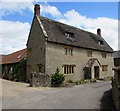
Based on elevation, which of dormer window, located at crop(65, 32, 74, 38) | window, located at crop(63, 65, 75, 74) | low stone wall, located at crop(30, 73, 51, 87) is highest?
dormer window, located at crop(65, 32, 74, 38)

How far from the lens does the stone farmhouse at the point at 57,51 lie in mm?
18359

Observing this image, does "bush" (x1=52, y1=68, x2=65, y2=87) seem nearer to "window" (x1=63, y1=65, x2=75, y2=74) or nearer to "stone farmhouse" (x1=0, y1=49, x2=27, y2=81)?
"window" (x1=63, y1=65, x2=75, y2=74)

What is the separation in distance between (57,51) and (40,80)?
5511mm

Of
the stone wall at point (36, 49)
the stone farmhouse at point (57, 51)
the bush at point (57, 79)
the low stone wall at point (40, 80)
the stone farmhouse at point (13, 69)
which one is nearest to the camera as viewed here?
the low stone wall at point (40, 80)

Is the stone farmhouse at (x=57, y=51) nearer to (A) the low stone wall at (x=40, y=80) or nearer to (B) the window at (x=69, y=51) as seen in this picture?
(B) the window at (x=69, y=51)

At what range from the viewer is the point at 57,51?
1920 cm

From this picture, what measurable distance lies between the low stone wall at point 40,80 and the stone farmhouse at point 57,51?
3.87 ft

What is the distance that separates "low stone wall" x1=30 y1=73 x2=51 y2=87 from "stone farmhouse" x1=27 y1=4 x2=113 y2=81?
1.18 m

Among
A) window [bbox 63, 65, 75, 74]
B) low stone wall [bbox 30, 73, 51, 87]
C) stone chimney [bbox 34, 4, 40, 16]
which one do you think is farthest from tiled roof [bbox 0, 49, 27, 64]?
low stone wall [bbox 30, 73, 51, 87]

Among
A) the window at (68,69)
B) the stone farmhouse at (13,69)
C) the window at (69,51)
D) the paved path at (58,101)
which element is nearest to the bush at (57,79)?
the window at (68,69)

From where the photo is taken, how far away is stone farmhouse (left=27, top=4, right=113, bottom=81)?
1836cm

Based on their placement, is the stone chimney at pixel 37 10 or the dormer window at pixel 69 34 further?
the dormer window at pixel 69 34

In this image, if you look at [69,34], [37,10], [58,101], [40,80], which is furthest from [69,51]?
[58,101]

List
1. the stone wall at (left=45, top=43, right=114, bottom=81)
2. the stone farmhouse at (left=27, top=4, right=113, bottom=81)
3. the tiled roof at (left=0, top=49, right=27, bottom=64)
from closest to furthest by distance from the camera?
the stone wall at (left=45, top=43, right=114, bottom=81) → the stone farmhouse at (left=27, top=4, right=113, bottom=81) → the tiled roof at (left=0, top=49, right=27, bottom=64)
